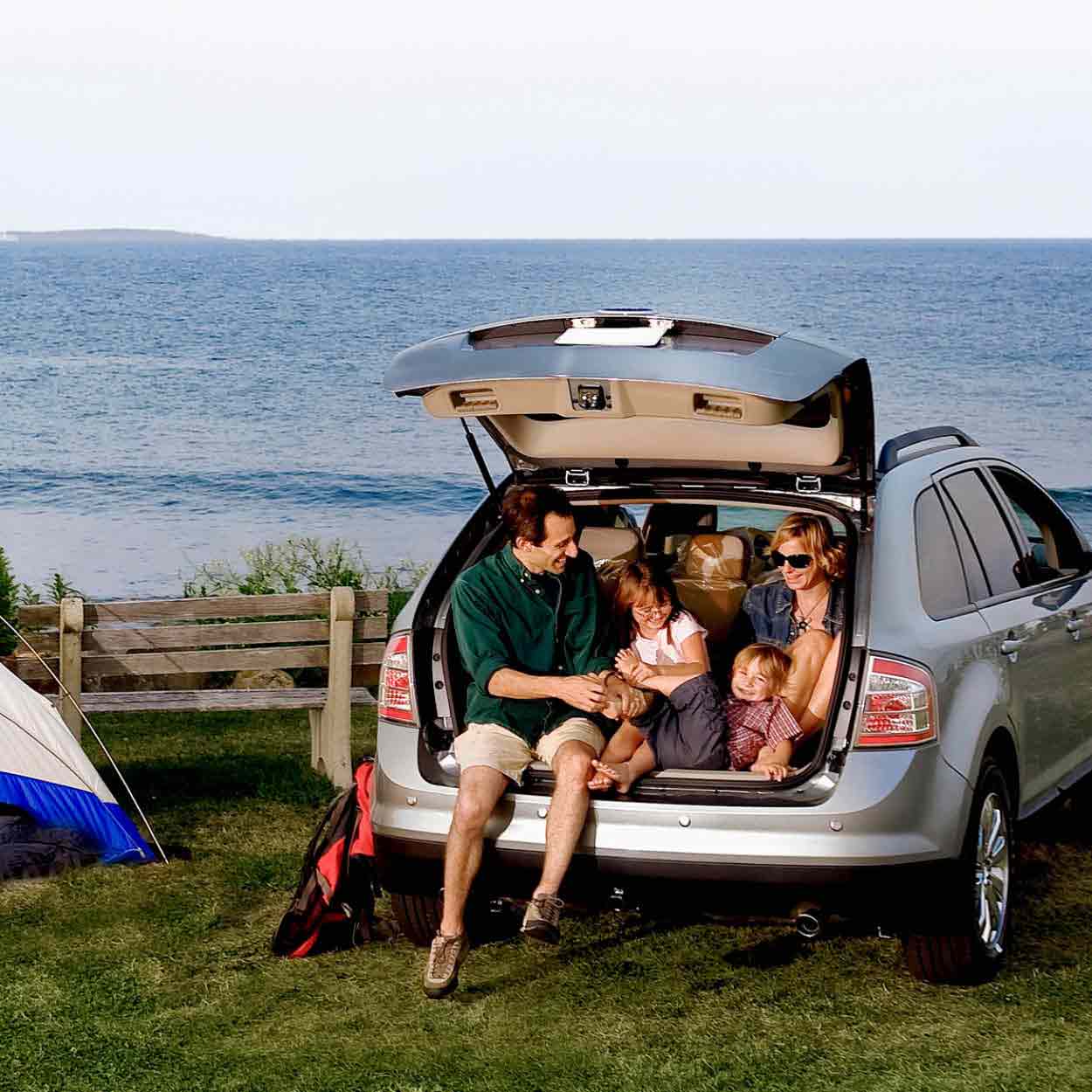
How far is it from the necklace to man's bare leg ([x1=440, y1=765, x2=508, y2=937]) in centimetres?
124

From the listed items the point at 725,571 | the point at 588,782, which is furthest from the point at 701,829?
the point at 725,571

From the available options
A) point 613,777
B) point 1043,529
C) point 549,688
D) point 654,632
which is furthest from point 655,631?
point 1043,529

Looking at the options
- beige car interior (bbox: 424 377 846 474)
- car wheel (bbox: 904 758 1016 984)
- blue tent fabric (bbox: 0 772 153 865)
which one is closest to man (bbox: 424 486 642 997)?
beige car interior (bbox: 424 377 846 474)

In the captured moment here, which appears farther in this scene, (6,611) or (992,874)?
(6,611)

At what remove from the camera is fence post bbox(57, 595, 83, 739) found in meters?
7.52

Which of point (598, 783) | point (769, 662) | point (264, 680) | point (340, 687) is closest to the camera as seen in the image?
point (598, 783)

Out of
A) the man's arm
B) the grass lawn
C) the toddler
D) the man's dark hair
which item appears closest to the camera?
the grass lawn

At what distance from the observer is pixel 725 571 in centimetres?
618

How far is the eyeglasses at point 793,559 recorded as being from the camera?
545cm

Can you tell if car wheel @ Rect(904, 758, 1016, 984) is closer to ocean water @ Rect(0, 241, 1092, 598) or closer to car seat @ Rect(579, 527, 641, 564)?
car seat @ Rect(579, 527, 641, 564)

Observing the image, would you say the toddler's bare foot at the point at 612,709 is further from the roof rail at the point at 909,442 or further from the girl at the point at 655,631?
the roof rail at the point at 909,442

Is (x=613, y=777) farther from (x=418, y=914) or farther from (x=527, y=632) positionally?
(x=418, y=914)

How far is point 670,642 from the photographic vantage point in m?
5.51

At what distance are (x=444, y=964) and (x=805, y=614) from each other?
1641 millimetres
